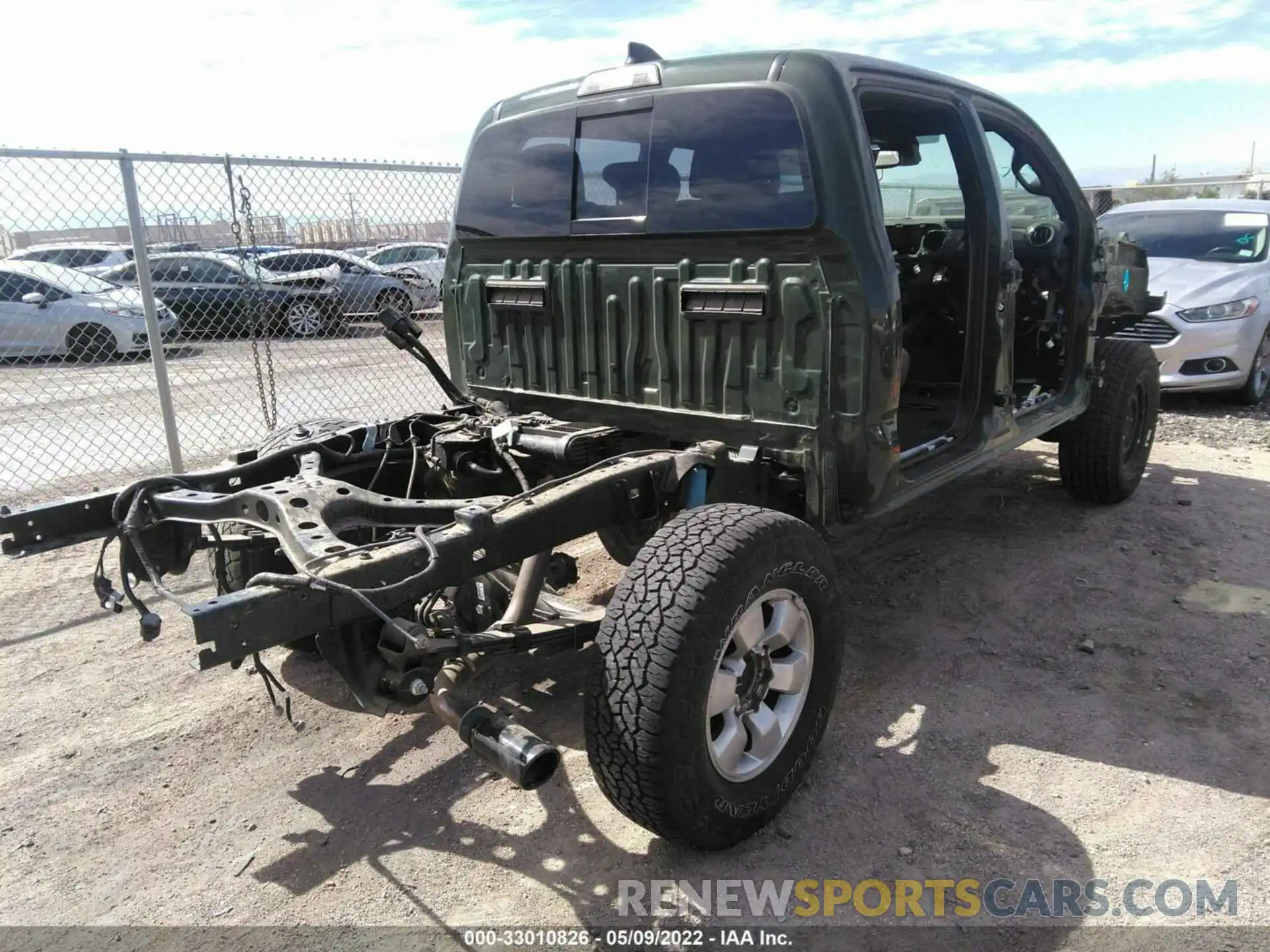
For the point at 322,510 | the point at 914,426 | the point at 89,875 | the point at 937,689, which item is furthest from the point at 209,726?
the point at 914,426

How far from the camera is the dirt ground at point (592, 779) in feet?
8.79

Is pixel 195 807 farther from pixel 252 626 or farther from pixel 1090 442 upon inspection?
pixel 1090 442

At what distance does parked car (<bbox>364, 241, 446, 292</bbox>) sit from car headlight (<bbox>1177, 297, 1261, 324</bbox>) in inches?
267

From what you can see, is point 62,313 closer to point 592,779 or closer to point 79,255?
point 79,255

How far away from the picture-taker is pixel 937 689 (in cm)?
368

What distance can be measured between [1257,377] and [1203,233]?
5.45ft

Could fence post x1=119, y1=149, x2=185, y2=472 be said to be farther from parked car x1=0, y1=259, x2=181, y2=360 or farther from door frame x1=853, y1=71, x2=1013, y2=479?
door frame x1=853, y1=71, x2=1013, y2=479

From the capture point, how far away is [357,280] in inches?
358

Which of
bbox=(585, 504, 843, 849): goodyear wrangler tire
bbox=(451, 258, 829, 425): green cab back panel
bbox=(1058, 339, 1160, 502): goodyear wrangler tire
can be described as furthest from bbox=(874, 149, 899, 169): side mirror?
bbox=(585, 504, 843, 849): goodyear wrangler tire

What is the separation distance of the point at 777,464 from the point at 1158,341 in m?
6.59

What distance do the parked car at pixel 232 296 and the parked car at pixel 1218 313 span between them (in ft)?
24.2

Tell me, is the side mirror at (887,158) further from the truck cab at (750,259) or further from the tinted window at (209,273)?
the tinted window at (209,273)

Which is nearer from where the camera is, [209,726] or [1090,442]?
[209,726]

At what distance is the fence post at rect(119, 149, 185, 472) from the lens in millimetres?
5344
